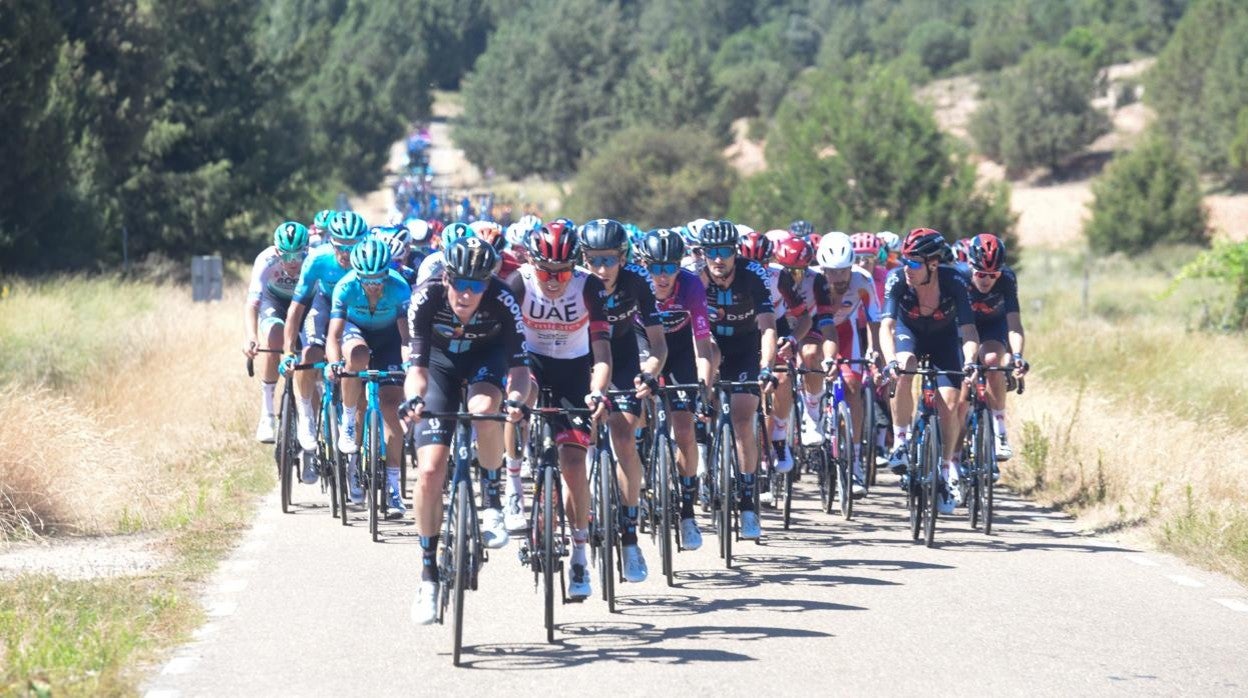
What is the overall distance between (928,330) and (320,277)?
4.44 m

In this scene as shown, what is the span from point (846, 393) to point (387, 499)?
3746 millimetres

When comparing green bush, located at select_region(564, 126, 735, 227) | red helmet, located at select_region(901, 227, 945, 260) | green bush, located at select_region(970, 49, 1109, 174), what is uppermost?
green bush, located at select_region(970, 49, 1109, 174)

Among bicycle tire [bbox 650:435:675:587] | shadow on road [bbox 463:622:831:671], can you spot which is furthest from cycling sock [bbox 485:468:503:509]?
bicycle tire [bbox 650:435:675:587]

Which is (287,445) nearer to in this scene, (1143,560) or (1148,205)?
(1143,560)

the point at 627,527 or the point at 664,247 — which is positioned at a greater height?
the point at 664,247

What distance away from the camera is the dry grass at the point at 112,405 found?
40.9 feet

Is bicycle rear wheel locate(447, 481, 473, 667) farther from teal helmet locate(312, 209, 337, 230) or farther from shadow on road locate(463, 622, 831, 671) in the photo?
teal helmet locate(312, 209, 337, 230)

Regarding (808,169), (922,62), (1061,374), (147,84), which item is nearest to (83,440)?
(1061,374)

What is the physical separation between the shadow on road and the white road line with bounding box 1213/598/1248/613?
8.51ft

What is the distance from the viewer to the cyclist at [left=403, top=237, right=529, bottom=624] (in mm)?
8539

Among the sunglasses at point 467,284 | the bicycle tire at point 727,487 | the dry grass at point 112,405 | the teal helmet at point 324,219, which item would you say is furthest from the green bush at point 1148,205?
the sunglasses at point 467,284

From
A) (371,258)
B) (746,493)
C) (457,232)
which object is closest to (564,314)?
(371,258)

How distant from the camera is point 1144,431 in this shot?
16500 mm

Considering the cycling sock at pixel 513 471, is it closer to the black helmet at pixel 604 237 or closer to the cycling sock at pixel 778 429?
the black helmet at pixel 604 237
